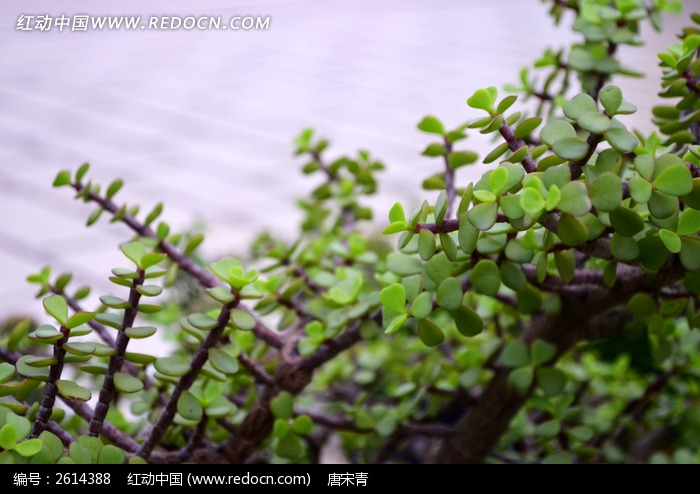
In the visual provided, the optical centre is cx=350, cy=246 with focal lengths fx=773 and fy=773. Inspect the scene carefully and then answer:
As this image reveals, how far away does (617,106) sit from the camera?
526 millimetres

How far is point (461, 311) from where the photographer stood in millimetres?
599

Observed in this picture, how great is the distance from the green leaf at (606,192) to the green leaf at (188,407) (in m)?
0.34

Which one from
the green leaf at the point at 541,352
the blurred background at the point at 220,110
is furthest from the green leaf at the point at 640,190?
the blurred background at the point at 220,110

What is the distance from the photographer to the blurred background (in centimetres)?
310

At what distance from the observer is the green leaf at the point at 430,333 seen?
578 mm

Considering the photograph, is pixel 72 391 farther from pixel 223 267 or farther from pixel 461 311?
pixel 461 311

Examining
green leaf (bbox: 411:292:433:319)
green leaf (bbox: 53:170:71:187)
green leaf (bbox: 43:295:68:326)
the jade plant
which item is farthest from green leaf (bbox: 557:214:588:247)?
green leaf (bbox: 53:170:71:187)

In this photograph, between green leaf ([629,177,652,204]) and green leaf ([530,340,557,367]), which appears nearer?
green leaf ([629,177,652,204])

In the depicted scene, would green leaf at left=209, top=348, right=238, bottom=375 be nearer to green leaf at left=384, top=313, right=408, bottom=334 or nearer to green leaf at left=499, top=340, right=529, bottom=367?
green leaf at left=384, top=313, right=408, bottom=334

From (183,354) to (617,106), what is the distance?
0.65 metres

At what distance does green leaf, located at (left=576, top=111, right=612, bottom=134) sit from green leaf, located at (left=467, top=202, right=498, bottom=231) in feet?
0.25

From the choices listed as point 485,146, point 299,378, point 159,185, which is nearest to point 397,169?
point 485,146

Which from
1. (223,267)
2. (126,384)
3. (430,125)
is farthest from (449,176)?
(126,384)

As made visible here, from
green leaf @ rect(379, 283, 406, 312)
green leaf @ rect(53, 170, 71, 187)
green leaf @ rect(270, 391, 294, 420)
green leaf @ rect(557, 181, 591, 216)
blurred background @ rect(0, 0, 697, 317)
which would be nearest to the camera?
green leaf @ rect(557, 181, 591, 216)
